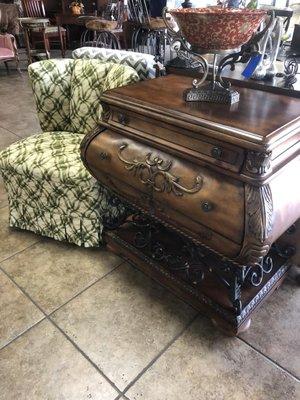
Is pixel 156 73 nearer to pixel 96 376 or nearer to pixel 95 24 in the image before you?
pixel 96 376

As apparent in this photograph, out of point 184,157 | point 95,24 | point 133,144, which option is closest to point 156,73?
point 133,144

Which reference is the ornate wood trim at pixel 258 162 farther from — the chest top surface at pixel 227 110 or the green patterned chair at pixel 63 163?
the green patterned chair at pixel 63 163

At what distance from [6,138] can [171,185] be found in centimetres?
240

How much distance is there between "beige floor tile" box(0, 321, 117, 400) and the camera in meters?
1.10

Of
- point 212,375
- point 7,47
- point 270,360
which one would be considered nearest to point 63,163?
point 212,375

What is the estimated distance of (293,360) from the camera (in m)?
1.18

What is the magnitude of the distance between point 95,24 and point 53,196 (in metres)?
4.11

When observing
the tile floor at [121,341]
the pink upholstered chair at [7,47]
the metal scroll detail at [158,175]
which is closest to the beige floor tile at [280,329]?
the tile floor at [121,341]

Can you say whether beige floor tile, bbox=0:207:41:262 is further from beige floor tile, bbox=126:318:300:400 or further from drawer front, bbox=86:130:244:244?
beige floor tile, bbox=126:318:300:400

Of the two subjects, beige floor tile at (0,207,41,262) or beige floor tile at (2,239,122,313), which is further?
beige floor tile at (0,207,41,262)

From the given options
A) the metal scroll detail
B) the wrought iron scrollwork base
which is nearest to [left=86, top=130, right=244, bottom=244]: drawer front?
the metal scroll detail

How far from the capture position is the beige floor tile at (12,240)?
1.69 m

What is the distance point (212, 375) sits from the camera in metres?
1.14

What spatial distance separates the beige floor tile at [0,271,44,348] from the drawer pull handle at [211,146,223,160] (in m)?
0.97
